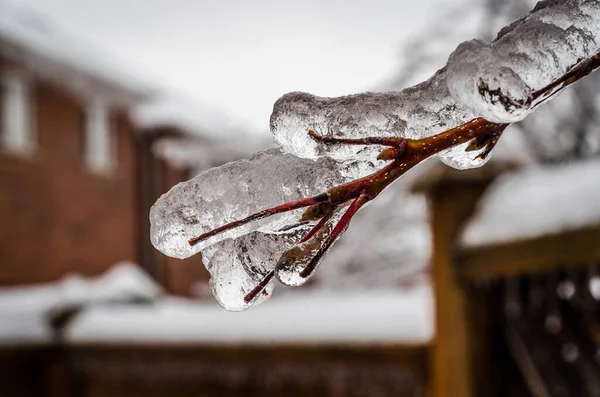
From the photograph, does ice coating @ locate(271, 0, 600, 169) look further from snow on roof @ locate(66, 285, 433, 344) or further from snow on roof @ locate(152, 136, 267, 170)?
snow on roof @ locate(152, 136, 267, 170)

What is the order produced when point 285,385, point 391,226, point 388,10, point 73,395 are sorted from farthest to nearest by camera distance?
point 391,226
point 73,395
point 285,385
point 388,10

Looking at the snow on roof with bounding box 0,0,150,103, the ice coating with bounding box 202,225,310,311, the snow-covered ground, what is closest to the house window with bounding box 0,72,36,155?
the snow on roof with bounding box 0,0,150,103

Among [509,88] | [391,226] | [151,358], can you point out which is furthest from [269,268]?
[391,226]

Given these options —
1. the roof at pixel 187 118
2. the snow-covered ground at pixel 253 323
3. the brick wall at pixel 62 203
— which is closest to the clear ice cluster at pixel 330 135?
the snow-covered ground at pixel 253 323

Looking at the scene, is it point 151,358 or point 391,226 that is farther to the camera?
point 391,226

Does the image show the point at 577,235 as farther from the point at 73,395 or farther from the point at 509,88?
the point at 73,395

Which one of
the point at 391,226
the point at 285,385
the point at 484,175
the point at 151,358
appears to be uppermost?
the point at 391,226

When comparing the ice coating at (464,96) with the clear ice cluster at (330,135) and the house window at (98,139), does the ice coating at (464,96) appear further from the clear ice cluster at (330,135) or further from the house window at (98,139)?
the house window at (98,139)
